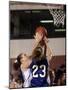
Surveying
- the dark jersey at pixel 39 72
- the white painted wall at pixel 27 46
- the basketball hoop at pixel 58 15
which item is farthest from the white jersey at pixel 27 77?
the basketball hoop at pixel 58 15

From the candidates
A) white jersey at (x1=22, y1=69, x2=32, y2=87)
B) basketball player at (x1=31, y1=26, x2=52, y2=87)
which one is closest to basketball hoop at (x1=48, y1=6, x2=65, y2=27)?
basketball player at (x1=31, y1=26, x2=52, y2=87)

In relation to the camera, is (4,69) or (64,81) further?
(64,81)

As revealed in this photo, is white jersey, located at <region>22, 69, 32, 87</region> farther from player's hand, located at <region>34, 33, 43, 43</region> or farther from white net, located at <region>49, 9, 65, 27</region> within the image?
white net, located at <region>49, 9, 65, 27</region>

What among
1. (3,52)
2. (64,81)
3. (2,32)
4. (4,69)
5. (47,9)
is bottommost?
(64,81)

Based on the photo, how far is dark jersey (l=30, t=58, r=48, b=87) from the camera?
165 centimetres

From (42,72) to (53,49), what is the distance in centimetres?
18

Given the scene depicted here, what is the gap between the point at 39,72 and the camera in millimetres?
1661

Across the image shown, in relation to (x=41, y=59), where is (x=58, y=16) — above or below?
above

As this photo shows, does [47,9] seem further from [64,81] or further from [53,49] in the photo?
[64,81]

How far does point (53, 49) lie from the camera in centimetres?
169

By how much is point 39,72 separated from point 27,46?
197mm

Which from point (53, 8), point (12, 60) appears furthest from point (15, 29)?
point (53, 8)

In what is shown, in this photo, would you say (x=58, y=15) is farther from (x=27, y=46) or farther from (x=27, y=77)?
(x=27, y=77)

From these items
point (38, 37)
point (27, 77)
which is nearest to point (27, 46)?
point (38, 37)
